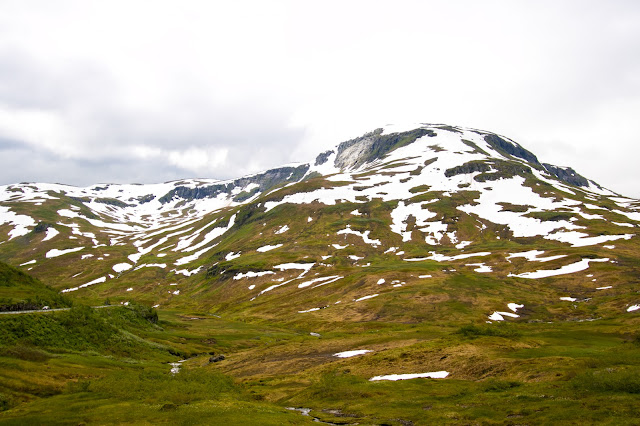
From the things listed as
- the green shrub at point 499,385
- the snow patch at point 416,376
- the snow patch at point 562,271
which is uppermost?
the green shrub at point 499,385


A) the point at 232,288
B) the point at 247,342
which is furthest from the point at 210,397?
the point at 232,288

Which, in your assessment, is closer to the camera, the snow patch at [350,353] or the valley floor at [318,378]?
the valley floor at [318,378]

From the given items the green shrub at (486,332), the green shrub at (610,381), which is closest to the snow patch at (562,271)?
the green shrub at (486,332)

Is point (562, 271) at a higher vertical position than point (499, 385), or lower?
lower

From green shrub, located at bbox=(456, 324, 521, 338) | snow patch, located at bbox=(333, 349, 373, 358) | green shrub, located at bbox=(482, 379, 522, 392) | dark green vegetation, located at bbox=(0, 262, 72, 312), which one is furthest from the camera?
snow patch, located at bbox=(333, 349, 373, 358)

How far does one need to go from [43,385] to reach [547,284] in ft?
450

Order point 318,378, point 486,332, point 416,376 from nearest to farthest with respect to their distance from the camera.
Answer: point 416,376, point 318,378, point 486,332

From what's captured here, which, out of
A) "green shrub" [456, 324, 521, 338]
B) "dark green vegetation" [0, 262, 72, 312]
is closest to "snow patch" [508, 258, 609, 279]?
"green shrub" [456, 324, 521, 338]

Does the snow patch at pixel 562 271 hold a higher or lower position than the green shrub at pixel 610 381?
lower

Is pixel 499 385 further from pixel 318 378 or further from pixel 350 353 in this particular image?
pixel 350 353

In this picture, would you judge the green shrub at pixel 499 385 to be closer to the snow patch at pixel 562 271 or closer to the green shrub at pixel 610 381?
the green shrub at pixel 610 381

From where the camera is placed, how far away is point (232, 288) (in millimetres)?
186375

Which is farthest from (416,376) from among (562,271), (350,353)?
(562,271)

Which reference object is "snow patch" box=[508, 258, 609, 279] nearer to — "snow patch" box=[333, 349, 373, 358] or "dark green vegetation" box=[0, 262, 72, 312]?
"snow patch" box=[333, 349, 373, 358]
